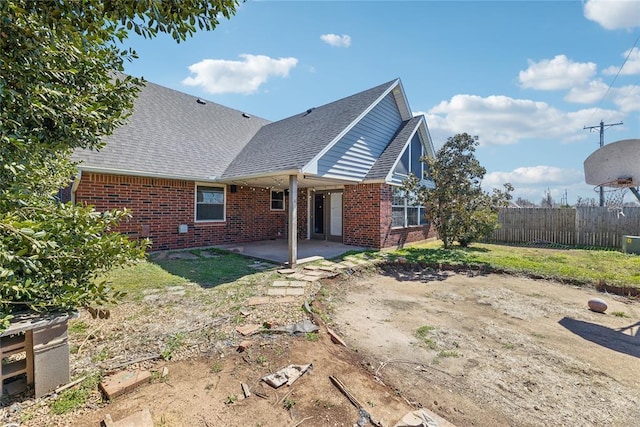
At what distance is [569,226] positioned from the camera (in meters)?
12.8

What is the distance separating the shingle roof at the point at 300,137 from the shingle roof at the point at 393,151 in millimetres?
2080

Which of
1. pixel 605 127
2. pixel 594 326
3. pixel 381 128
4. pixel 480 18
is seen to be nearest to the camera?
pixel 594 326

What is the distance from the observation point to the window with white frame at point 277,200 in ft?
42.6

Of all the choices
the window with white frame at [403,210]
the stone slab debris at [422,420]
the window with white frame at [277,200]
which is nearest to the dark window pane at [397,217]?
the window with white frame at [403,210]

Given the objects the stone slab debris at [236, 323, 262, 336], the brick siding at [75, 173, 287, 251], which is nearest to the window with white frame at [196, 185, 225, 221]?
the brick siding at [75, 173, 287, 251]

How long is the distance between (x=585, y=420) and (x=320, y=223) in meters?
10.9

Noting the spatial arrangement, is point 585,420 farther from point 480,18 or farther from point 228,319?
point 480,18

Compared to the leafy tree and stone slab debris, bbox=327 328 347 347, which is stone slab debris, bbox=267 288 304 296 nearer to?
stone slab debris, bbox=327 328 347 347

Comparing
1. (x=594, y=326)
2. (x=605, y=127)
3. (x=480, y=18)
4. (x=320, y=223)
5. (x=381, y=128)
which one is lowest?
(x=594, y=326)

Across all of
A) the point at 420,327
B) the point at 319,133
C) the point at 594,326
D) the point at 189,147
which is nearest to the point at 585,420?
the point at 420,327

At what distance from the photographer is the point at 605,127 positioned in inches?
894

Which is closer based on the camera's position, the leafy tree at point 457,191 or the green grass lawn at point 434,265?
the green grass lawn at point 434,265

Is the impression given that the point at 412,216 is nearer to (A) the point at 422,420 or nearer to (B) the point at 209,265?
(B) the point at 209,265

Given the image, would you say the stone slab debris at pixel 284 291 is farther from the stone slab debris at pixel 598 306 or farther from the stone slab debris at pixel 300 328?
the stone slab debris at pixel 598 306
